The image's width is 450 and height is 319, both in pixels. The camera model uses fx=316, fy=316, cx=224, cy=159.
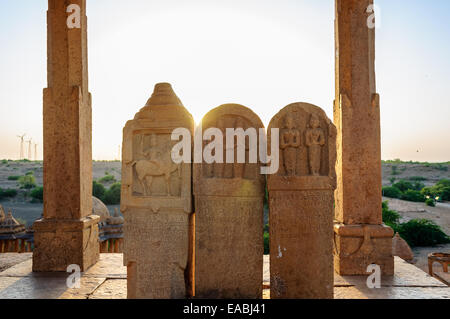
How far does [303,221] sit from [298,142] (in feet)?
2.58

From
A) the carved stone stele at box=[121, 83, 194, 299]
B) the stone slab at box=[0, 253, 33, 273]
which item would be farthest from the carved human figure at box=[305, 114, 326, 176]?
the stone slab at box=[0, 253, 33, 273]

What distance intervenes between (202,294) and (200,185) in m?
1.09

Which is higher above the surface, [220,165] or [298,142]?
[298,142]

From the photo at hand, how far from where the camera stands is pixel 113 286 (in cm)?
402

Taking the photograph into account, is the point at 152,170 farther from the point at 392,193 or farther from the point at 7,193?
the point at 7,193

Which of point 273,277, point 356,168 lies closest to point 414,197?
point 356,168

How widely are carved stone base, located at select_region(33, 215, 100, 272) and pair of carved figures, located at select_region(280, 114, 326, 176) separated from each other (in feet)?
10.3

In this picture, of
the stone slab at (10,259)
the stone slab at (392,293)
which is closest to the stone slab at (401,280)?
the stone slab at (392,293)

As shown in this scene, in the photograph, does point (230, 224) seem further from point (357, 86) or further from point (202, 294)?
point (357, 86)

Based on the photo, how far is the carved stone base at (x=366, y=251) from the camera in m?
4.34

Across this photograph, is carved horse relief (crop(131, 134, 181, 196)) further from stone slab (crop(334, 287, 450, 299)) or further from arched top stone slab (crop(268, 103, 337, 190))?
stone slab (crop(334, 287, 450, 299))

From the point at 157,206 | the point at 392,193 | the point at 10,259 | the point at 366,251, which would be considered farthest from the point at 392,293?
the point at 392,193

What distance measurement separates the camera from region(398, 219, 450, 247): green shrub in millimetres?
12258

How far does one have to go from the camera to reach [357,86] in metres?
4.55
